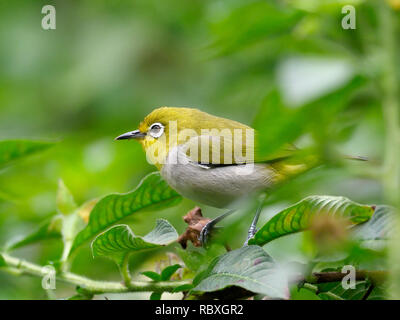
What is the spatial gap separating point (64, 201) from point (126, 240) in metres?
0.66

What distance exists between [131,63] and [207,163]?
3611mm

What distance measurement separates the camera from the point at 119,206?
88.4 inches

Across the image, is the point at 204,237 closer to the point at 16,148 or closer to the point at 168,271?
the point at 168,271

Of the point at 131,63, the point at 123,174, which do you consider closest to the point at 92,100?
the point at 131,63

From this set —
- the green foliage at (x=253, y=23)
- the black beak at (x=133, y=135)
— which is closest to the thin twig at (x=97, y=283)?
the black beak at (x=133, y=135)

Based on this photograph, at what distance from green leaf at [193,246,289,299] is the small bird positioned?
71 centimetres

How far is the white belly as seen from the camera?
2.72 metres

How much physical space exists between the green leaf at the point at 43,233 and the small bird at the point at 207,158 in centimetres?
47

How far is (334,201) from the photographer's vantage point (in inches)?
68.4

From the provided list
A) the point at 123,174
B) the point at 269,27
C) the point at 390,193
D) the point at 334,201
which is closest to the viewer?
the point at 390,193

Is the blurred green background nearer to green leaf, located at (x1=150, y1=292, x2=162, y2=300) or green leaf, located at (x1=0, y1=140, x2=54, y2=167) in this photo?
green leaf, located at (x1=0, y1=140, x2=54, y2=167)
